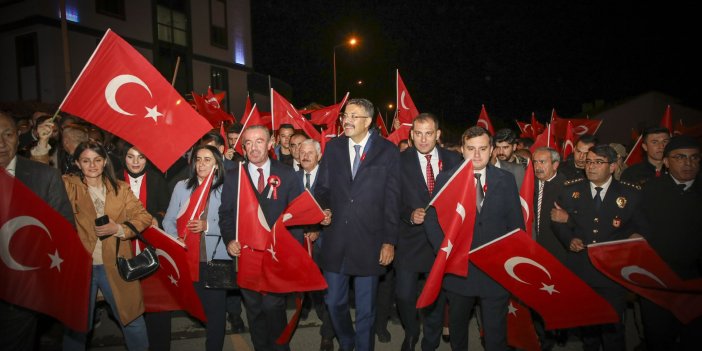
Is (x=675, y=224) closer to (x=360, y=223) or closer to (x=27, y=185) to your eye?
(x=360, y=223)

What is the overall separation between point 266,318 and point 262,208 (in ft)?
3.59

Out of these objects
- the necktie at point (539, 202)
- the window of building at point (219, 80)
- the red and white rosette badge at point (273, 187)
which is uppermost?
the window of building at point (219, 80)

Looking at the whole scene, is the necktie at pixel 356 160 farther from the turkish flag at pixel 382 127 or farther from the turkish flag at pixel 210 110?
the turkish flag at pixel 382 127

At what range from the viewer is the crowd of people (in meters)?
3.80

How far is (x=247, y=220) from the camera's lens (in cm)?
382

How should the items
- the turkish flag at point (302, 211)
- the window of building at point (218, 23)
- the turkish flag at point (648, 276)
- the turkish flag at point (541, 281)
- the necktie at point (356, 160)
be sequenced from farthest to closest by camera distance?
the window of building at point (218, 23) → the necktie at point (356, 160) → the turkish flag at point (302, 211) → the turkish flag at point (541, 281) → the turkish flag at point (648, 276)

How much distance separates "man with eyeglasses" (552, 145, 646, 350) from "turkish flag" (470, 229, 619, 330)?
2.16 feet

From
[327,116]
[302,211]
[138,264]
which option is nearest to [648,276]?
[302,211]

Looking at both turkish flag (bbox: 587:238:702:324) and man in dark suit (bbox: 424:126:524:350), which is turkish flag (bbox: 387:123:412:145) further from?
turkish flag (bbox: 587:238:702:324)

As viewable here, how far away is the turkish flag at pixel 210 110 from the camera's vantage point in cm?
885

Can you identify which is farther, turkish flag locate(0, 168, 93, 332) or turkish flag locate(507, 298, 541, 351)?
turkish flag locate(507, 298, 541, 351)

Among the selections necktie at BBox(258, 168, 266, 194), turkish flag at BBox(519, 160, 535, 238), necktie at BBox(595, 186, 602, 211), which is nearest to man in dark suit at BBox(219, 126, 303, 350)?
necktie at BBox(258, 168, 266, 194)

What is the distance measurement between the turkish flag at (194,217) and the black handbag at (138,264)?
31 centimetres

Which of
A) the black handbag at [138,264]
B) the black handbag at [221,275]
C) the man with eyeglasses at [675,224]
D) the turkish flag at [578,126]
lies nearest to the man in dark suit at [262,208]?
the black handbag at [221,275]
